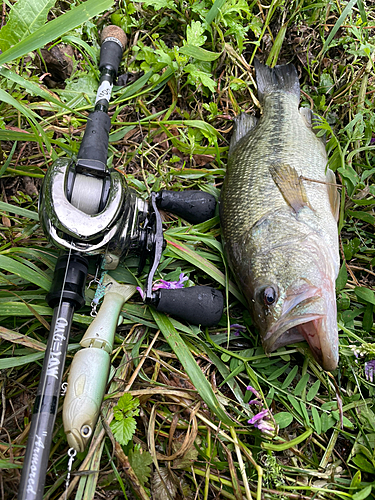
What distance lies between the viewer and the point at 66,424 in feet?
5.88

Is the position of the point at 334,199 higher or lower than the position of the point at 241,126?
lower

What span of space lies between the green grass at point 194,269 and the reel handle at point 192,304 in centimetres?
12

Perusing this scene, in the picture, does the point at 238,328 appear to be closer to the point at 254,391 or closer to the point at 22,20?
the point at 254,391

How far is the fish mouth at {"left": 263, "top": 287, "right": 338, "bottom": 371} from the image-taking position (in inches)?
85.7

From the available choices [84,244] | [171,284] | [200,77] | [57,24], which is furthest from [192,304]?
[200,77]

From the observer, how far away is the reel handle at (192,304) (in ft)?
7.58

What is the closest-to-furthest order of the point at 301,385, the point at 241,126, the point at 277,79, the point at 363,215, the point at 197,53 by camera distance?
1. the point at 301,385
2. the point at 363,215
3. the point at 197,53
4. the point at 241,126
5. the point at 277,79

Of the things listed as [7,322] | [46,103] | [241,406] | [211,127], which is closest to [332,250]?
[241,406]

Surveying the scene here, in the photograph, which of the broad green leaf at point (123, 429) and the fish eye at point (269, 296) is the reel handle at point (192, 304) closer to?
the fish eye at point (269, 296)

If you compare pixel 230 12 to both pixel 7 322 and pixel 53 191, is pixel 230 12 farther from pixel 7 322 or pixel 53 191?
pixel 7 322

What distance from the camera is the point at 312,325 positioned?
2.21 metres

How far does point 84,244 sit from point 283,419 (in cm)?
162

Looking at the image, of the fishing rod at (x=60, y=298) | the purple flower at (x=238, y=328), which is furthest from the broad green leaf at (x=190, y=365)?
the fishing rod at (x=60, y=298)

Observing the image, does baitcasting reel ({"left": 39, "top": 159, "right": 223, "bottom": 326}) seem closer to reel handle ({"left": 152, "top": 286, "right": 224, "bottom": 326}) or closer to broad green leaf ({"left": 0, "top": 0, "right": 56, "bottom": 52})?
reel handle ({"left": 152, "top": 286, "right": 224, "bottom": 326})
